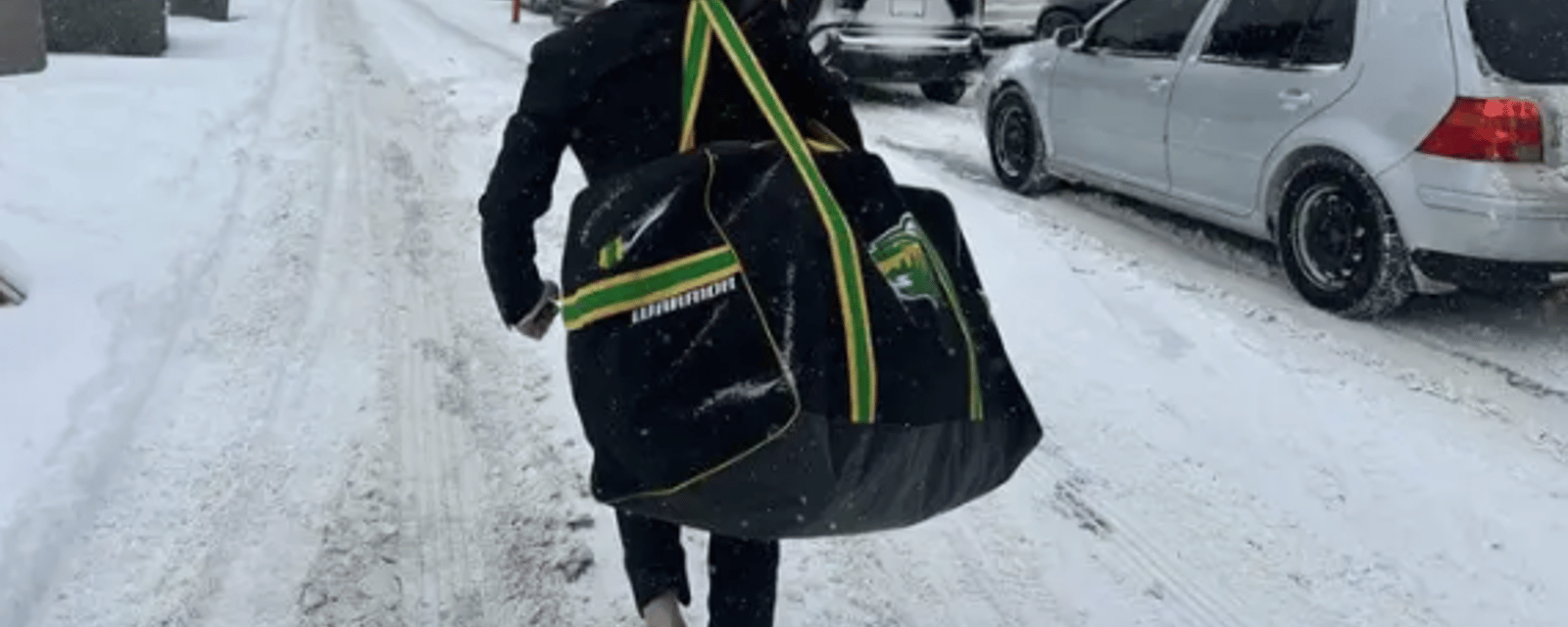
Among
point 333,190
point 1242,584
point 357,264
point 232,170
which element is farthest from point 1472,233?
point 232,170

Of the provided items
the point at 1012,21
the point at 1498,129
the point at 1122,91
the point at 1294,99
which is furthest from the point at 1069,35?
the point at 1012,21

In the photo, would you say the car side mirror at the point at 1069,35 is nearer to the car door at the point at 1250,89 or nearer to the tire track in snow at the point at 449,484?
the car door at the point at 1250,89

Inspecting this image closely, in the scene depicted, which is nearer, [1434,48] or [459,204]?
[1434,48]

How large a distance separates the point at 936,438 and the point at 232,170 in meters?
7.40

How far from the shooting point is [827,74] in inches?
97.3

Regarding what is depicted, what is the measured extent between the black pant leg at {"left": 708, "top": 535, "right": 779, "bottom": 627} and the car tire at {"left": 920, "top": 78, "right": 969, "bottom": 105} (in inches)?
404

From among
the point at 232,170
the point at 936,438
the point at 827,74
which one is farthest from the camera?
the point at 232,170

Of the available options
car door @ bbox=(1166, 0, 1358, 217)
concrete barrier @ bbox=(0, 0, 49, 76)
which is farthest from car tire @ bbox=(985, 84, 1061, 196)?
concrete barrier @ bbox=(0, 0, 49, 76)

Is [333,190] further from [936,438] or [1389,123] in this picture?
[936,438]

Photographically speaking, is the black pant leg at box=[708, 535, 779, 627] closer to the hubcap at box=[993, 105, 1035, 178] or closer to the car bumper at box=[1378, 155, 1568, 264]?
the car bumper at box=[1378, 155, 1568, 264]

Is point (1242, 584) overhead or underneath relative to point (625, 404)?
underneath

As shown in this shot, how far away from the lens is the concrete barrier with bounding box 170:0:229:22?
1903 centimetres

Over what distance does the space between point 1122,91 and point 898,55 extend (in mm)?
4529

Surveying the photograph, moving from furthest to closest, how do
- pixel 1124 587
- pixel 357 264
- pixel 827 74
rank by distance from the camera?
pixel 357 264 < pixel 1124 587 < pixel 827 74
